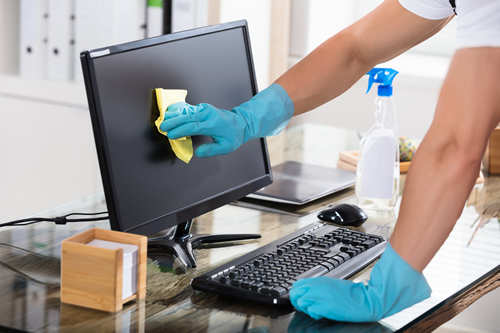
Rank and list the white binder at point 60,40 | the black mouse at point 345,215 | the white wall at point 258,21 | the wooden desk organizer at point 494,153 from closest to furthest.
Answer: the black mouse at point 345,215 < the wooden desk organizer at point 494,153 < the white binder at point 60,40 < the white wall at point 258,21

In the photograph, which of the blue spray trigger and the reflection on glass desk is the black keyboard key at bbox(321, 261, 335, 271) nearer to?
the reflection on glass desk

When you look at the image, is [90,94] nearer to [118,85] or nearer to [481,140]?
[118,85]

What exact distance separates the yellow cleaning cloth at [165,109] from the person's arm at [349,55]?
26 centimetres

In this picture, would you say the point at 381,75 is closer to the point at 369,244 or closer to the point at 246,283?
the point at 369,244

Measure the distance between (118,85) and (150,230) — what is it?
25 centimetres

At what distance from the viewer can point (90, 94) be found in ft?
3.28

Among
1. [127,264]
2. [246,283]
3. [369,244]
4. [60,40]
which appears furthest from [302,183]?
[60,40]

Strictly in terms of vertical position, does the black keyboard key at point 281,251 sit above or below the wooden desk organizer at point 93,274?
below

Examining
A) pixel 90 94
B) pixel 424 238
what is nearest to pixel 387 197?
pixel 424 238

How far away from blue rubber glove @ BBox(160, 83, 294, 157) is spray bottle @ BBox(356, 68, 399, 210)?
0.31m

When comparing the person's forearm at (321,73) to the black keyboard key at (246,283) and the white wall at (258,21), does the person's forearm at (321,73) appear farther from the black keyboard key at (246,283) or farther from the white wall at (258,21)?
the white wall at (258,21)

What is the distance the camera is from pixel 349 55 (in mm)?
1346

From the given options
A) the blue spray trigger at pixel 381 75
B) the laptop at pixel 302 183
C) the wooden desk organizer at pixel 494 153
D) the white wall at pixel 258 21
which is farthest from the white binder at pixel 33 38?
the wooden desk organizer at pixel 494 153

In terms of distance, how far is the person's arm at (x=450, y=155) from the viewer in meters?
0.90
